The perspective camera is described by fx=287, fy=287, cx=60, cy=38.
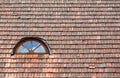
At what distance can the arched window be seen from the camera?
8.66m

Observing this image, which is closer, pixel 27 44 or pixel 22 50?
pixel 22 50

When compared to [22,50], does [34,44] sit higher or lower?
higher

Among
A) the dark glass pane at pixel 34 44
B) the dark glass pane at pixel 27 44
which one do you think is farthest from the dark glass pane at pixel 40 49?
the dark glass pane at pixel 27 44

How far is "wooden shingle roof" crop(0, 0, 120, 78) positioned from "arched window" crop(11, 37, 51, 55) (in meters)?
0.13

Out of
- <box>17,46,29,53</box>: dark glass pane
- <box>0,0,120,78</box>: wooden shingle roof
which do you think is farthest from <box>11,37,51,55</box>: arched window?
<box>0,0,120,78</box>: wooden shingle roof

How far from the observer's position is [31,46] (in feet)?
28.7

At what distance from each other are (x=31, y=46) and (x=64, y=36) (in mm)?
1062

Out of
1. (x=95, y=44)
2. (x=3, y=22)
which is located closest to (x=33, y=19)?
(x=3, y=22)

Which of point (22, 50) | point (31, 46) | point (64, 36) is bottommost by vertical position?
point (22, 50)

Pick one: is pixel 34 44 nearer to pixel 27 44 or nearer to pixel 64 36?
pixel 27 44

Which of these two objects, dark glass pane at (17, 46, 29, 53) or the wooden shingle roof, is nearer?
the wooden shingle roof

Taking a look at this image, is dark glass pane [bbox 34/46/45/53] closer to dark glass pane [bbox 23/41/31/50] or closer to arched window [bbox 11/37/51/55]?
arched window [bbox 11/37/51/55]

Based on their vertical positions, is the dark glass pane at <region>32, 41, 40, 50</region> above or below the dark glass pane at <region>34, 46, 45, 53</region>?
above

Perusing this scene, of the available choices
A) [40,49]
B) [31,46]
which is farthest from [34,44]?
[40,49]
